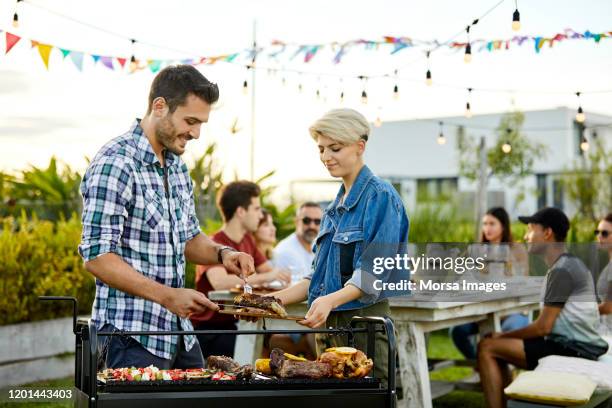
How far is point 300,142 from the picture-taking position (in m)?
10.2

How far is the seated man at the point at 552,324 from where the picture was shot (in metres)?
5.39

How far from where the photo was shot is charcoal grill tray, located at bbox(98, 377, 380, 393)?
8.86 ft

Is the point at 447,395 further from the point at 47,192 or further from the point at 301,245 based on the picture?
the point at 47,192

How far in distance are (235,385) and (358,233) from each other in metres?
0.89

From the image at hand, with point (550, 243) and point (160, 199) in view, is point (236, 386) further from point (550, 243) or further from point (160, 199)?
point (550, 243)

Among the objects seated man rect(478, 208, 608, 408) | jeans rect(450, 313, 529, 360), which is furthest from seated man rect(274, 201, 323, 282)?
seated man rect(478, 208, 608, 408)

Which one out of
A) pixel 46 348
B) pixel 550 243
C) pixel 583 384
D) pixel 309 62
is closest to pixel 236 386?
pixel 583 384

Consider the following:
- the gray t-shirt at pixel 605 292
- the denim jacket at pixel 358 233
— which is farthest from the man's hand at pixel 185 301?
the gray t-shirt at pixel 605 292

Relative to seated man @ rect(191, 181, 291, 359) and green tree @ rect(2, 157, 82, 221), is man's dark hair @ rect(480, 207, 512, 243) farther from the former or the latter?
green tree @ rect(2, 157, 82, 221)

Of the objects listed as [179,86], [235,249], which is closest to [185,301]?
[179,86]

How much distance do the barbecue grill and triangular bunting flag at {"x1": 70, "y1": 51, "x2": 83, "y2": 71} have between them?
4452 mm

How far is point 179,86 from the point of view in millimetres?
3176

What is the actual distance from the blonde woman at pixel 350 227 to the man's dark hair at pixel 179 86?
20.7 inches

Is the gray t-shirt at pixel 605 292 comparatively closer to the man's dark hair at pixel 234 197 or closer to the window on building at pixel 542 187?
the man's dark hair at pixel 234 197
